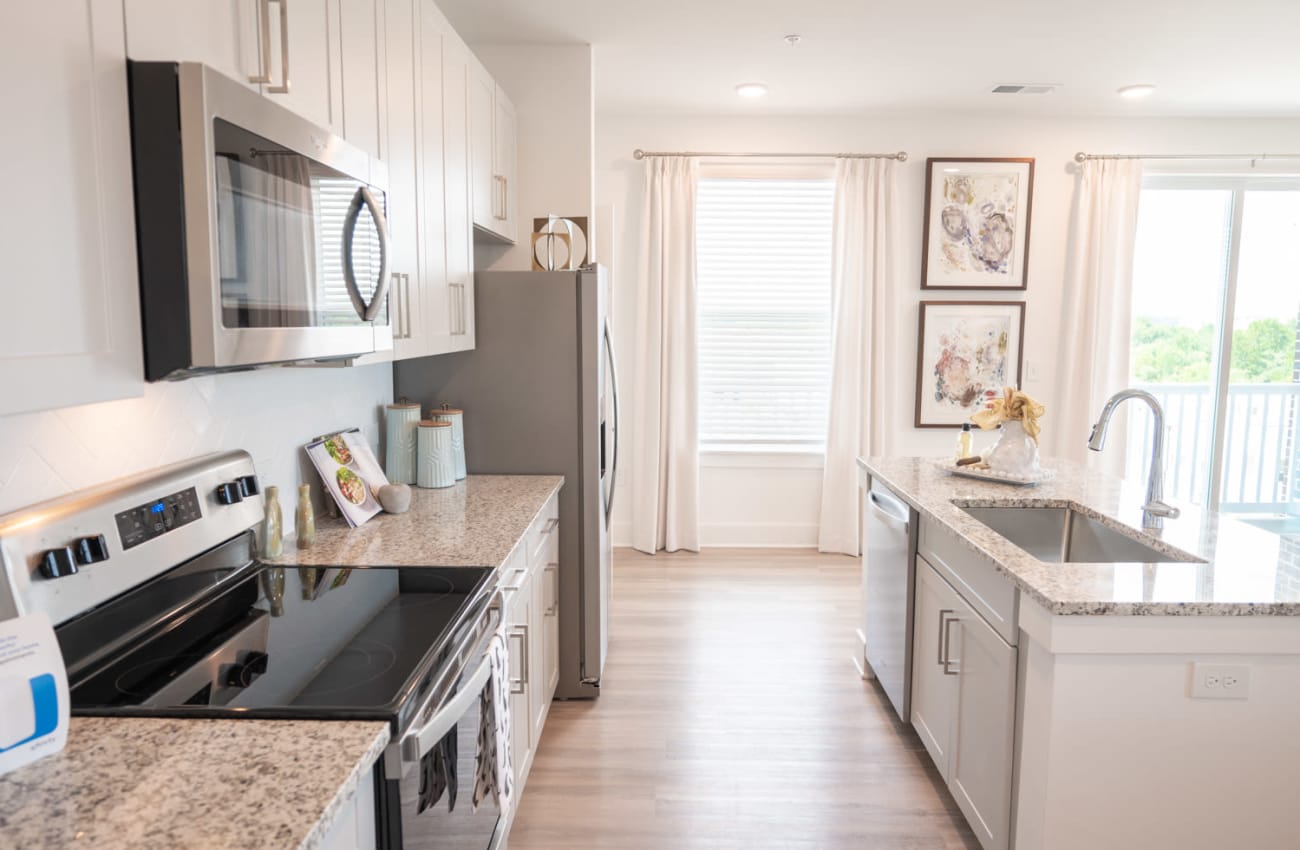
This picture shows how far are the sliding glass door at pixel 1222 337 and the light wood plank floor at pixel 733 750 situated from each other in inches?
105

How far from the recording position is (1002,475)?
2.84 metres

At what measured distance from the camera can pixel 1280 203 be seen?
4.93 m

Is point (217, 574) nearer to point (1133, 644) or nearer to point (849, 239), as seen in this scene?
point (1133, 644)

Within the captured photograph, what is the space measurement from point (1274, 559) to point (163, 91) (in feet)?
8.01

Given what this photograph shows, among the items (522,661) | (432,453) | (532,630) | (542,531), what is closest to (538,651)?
(532,630)

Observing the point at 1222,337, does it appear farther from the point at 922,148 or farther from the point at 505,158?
the point at 505,158

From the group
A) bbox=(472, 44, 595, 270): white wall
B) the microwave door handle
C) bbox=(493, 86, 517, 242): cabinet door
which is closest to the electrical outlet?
the microwave door handle

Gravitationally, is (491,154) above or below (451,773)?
above

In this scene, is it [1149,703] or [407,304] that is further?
[407,304]

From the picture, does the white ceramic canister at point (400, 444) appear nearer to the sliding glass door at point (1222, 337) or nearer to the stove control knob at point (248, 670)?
the stove control knob at point (248, 670)

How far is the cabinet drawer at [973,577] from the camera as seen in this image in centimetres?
194

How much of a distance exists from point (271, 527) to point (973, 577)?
1.77 metres

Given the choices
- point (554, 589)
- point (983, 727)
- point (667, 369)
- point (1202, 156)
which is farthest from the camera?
point (667, 369)

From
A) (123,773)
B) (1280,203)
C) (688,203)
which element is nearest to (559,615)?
(123,773)
